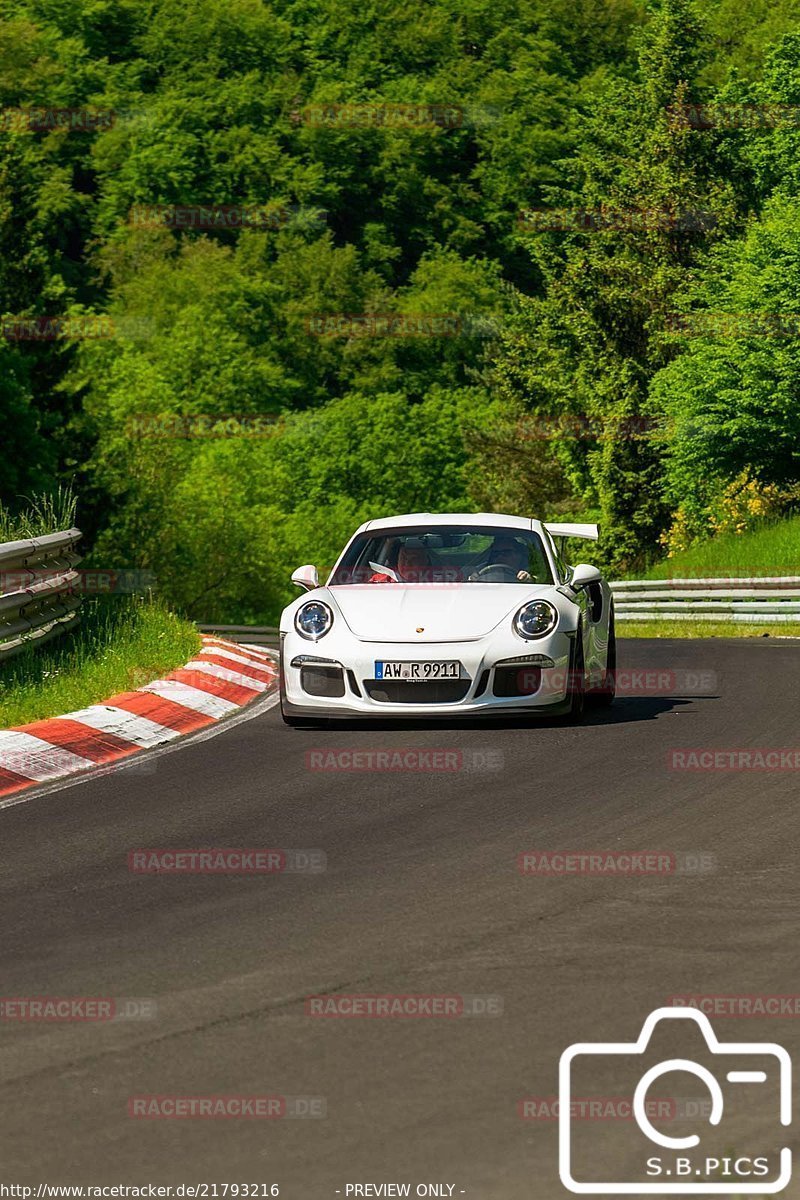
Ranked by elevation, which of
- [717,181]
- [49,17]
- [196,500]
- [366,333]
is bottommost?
[196,500]

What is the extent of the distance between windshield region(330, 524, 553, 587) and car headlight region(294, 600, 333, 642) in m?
0.76

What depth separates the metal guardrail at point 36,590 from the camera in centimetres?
1396

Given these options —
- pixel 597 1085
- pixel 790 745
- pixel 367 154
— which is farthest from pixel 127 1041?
pixel 367 154

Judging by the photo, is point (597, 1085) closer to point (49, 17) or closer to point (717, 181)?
point (717, 181)

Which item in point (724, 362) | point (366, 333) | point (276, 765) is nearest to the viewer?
point (276, 765)

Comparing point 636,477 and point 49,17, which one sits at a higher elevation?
point 49,17

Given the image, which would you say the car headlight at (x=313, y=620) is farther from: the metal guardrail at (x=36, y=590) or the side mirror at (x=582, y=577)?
the metal guardrail at (x=36, y=590)

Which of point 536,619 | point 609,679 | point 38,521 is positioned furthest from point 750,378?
point 536,619

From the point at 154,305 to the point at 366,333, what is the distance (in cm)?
1138

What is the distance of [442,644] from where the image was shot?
12734mm

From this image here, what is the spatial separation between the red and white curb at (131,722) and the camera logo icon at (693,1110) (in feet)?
18.9

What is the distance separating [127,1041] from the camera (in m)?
5.33

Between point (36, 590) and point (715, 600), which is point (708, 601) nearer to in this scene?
point (715, 600)

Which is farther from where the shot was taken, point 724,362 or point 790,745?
point 724,362
